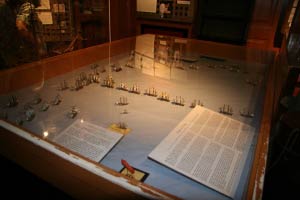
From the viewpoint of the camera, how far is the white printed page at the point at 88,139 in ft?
2.88

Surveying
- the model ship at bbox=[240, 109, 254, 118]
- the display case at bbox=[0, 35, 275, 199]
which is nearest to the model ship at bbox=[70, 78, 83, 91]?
the display case at bbox=[0, 35, 275, 199]

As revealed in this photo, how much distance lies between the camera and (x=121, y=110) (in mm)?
1247

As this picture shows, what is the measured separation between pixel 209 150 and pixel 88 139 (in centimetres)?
48

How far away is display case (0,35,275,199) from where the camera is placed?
0.76 m

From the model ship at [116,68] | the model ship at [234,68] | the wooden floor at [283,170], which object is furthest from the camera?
the model ship at [234,68]

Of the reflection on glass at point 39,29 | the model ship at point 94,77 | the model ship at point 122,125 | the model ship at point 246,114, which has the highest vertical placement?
the reflection on glass at point 39,29

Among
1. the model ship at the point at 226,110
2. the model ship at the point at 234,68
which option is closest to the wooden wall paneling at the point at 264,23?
the model ship at the point at 234,68

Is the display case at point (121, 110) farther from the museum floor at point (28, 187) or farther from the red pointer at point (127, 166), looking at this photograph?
the museum floor at point (28, 187)

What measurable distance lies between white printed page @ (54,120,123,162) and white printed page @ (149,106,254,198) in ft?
0.60

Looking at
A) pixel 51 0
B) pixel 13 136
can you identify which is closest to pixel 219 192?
pixel 13 136

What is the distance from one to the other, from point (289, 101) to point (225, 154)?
1.13 meters

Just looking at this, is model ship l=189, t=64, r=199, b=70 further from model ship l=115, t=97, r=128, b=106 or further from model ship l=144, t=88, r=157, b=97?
model ship l=115, t=97, r=128, b=106

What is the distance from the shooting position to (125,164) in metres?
0.84

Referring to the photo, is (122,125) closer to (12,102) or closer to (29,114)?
(29,114)
